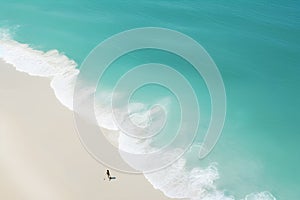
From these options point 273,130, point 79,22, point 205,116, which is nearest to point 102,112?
point 205,116

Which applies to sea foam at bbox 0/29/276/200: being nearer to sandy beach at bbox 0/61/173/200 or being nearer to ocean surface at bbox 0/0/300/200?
ocean surface at bbox 0/0/300/200

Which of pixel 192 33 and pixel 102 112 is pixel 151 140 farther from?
pixel 192 33

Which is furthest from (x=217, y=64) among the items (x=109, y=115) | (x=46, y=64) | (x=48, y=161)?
(x=48, y=161)

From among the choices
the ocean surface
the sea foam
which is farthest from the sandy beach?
the ocean surface

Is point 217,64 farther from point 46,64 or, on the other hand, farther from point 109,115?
point 46,64

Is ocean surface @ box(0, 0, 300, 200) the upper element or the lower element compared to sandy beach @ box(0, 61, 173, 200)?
upper

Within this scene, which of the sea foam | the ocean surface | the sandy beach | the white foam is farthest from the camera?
the white foam

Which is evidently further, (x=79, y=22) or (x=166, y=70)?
(x=79, y=22)
